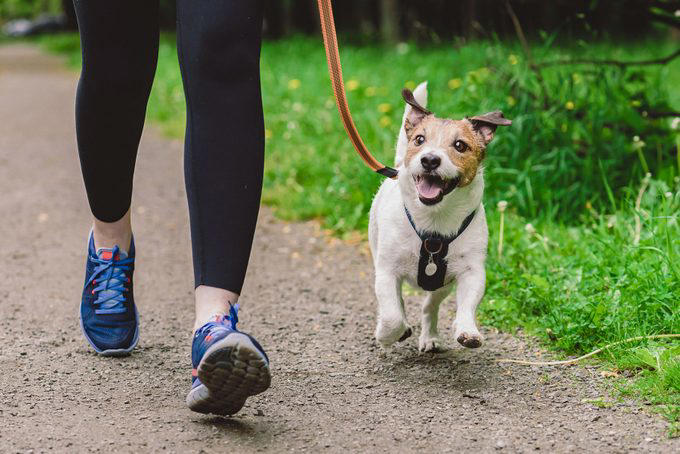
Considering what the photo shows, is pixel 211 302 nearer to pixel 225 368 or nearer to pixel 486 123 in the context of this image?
pixel 225 368

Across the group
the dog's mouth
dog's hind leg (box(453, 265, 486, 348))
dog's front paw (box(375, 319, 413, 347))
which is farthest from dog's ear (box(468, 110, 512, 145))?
dog's front paw (box(375, 319, 413, 347))

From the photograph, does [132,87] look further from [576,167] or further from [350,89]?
[350,89]

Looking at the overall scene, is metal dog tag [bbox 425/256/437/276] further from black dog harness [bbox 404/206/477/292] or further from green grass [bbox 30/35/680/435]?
green grass [bbox 30/35/680/435]

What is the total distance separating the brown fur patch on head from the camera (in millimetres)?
2895

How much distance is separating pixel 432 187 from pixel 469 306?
40 centimetres

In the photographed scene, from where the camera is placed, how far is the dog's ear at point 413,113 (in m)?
3.04

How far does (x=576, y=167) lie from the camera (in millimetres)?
4879

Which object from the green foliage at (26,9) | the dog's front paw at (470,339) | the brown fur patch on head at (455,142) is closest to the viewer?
the dog's front paw at (470,339)

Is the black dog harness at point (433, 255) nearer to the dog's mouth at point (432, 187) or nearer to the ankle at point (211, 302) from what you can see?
the dog's mouth at point (432, 187)

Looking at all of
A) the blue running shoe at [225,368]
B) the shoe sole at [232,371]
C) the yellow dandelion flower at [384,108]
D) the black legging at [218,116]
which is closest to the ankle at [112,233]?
the black legging at [218,116]

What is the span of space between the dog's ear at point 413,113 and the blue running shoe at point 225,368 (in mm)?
1099

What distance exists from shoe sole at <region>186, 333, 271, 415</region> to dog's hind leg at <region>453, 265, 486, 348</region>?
0.77 m

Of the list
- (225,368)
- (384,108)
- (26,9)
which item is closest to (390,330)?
(225,368)

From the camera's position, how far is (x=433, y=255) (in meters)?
2.92
